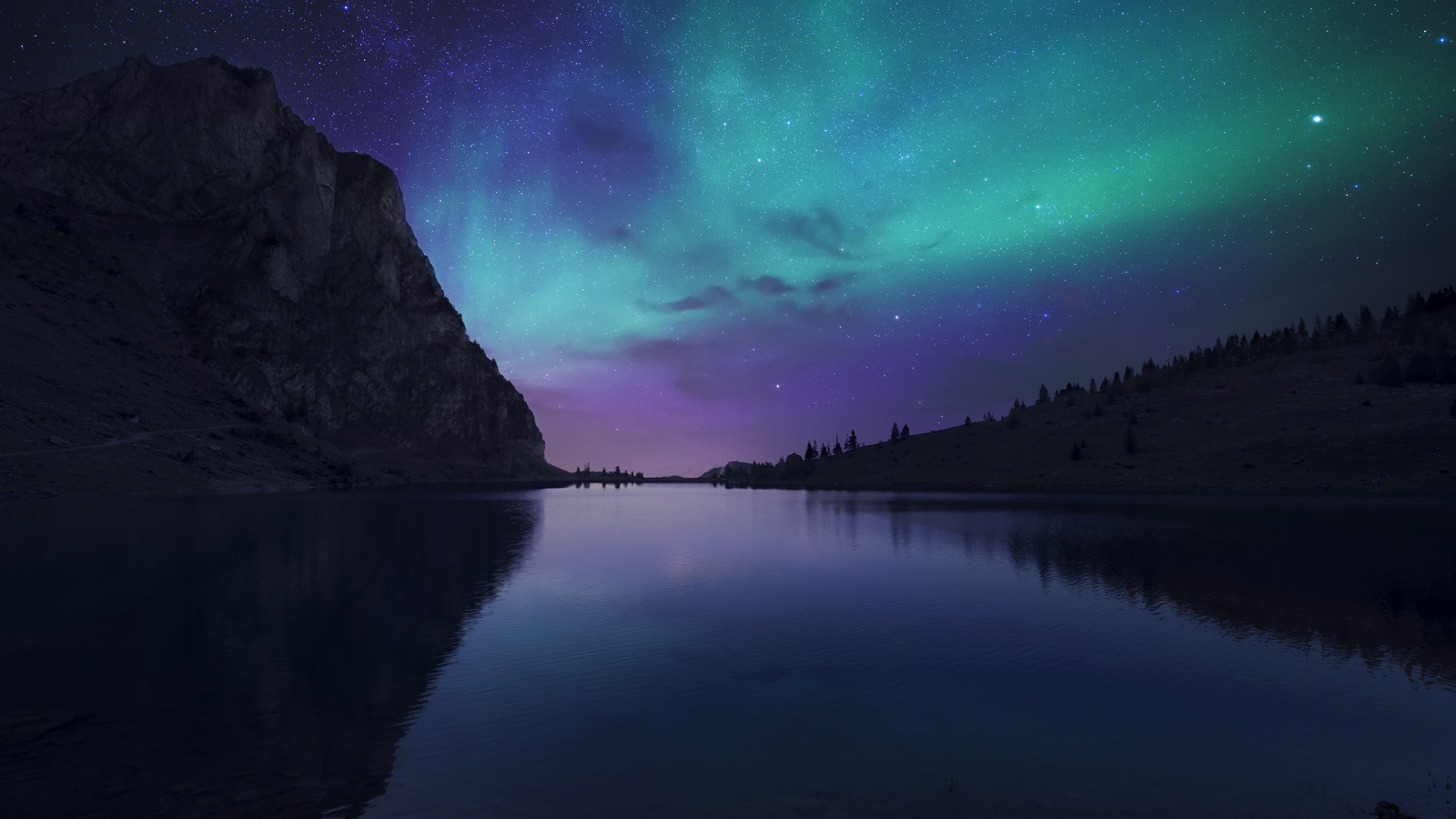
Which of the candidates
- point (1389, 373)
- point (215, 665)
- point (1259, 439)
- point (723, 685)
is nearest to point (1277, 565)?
point (723, 685)

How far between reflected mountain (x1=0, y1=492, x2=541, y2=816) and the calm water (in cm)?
11

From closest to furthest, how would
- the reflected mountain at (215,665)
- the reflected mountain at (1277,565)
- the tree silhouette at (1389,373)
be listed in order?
1. the reflected mountain at (215,665)
2. the reflected mountain at (1277,565)
3. the tree silhouette at (1389,373)

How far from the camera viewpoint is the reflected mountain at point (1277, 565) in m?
22.9

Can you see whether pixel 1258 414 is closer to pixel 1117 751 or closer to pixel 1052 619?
pixel 1052 619

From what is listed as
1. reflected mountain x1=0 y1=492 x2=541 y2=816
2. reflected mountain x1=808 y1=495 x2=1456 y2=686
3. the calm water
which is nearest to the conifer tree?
reflected mountain x1=808 y1=495 x2=1456 y2=686

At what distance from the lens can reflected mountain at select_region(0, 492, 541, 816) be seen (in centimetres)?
1133

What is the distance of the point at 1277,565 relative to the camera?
122ft

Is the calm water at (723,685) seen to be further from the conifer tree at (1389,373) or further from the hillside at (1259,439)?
the conifer tree at (1389,373)

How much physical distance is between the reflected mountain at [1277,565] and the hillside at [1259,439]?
46376 millimetres

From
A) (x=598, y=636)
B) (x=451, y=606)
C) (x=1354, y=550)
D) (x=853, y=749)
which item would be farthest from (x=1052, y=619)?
(x=1354, y=550)

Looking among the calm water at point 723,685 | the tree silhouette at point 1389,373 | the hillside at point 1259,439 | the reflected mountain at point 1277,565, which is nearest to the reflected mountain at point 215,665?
the calm water at point 723,685

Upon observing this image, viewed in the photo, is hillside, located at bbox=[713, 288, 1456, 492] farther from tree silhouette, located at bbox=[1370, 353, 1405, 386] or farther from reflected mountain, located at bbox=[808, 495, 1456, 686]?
reflected mountain, located at bbox=[808, 495, 1456, 686]

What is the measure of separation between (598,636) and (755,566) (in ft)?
61.9

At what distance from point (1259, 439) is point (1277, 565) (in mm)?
124394
